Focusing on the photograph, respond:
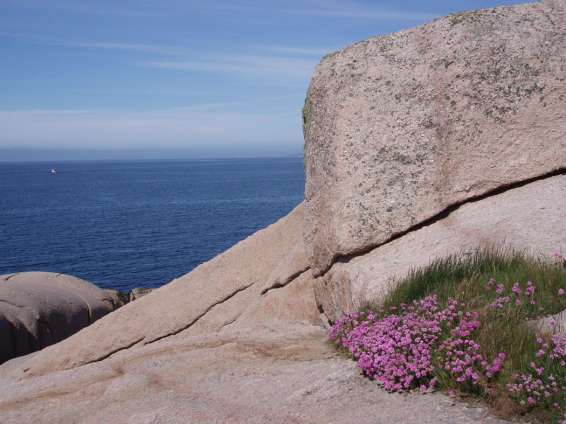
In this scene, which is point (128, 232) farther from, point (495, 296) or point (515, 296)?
point (515, 296)

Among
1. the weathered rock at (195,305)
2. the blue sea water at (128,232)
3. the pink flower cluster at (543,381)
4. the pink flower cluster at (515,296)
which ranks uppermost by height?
the pink flower cluster at (515,296)

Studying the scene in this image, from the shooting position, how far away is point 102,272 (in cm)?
4022

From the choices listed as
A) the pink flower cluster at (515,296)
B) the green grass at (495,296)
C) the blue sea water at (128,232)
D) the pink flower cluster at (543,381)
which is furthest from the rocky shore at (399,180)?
the blue sea water at (128,232)

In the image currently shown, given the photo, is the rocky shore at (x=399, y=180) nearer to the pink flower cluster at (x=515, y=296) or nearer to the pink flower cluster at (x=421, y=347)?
the pink flower cluster at (x=421, y=347)

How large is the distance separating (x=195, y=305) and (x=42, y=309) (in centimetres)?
792

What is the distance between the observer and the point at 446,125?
824 centimetres

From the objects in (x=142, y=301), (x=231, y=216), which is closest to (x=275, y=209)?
(x=231, y=216)

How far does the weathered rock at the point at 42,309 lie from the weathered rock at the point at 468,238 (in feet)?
38.7

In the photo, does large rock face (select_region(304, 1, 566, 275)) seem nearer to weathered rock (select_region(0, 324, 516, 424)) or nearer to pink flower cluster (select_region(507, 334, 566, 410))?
weathered rock (select_region(0, 324, 516, 424))

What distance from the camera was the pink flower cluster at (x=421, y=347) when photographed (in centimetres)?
533

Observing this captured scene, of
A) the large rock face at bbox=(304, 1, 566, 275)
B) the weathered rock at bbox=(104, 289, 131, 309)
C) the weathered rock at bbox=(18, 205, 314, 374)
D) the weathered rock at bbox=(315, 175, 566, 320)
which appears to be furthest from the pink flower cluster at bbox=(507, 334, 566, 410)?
the weathered rock at bbox=(104, 289, 131, 309)

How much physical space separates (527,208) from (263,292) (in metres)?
4.78

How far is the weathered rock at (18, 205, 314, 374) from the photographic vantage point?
38.6 ft

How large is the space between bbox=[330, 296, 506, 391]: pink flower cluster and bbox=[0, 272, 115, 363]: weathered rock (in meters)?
13.2
